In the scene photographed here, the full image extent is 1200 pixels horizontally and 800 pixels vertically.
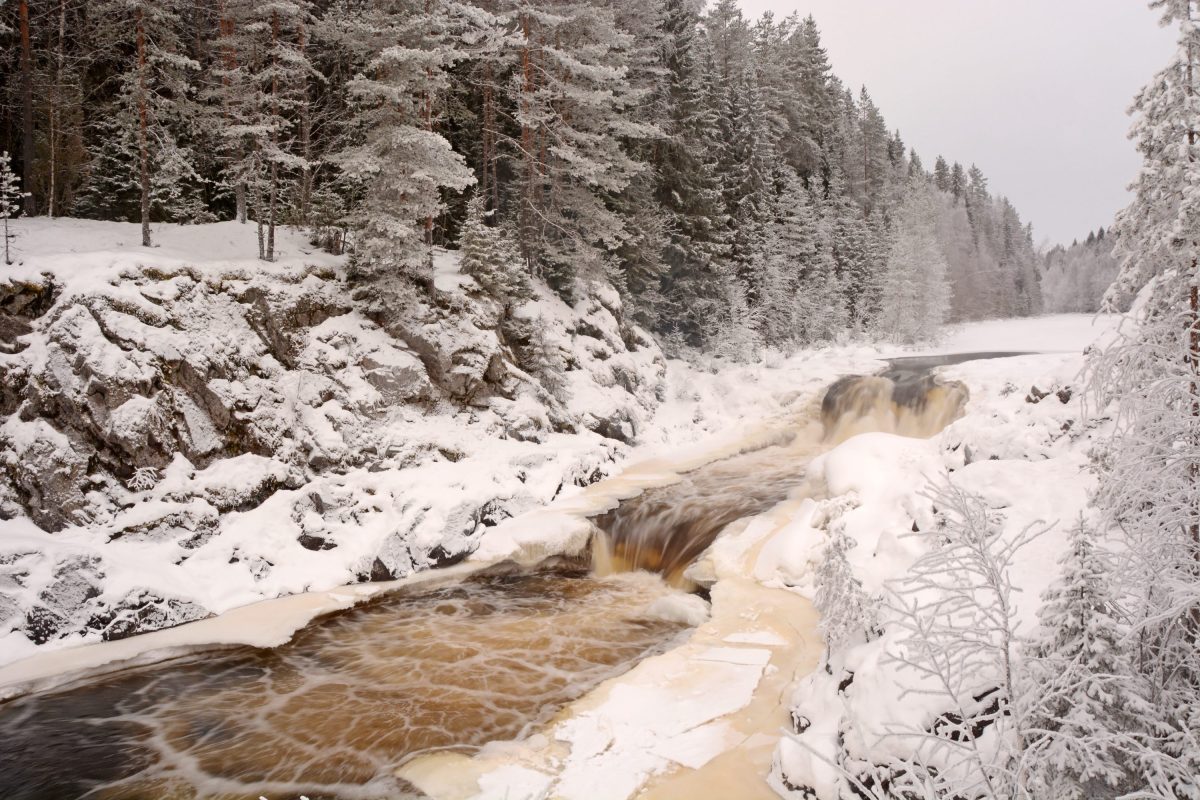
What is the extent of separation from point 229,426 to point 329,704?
7.14m

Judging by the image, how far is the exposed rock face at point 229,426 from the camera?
10992 millimetres

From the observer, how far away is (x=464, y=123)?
25.2 meters

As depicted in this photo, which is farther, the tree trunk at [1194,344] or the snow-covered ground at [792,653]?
the snow-covered ground at [792,653]

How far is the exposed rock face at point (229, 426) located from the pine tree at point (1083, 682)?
10.9m

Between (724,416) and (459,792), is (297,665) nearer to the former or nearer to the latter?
(459,792)

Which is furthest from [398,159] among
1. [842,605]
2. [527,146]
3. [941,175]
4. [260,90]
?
[941,175]

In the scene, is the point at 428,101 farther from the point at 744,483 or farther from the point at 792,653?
the point at 792,653

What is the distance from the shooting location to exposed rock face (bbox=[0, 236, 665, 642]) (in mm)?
10992

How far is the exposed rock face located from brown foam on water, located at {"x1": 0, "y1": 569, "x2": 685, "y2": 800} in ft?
5.58

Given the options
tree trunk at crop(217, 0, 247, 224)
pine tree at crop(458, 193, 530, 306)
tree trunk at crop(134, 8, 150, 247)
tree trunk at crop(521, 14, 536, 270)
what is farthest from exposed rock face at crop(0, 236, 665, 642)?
tree trunk at crop(521, 14, 536, 270)

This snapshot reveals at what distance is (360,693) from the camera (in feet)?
29.1

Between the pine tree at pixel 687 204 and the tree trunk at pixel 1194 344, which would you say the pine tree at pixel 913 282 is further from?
the tree trunk at pixel 1194 344

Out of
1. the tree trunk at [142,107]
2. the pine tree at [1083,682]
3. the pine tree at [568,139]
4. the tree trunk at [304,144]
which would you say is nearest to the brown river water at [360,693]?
the pine tree at [1083,682]

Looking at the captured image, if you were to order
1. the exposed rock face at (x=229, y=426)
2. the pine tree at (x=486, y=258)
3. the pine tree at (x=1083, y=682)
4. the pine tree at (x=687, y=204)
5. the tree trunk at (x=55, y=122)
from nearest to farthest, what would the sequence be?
the pine tree at (x=1083, y=682) → the exposed rock face at (x=229, y=426) → the tree trunk at (x=55, y=122) → the pine tree at (x=486, y=258) → the pine tree at (x=687, y=204)
